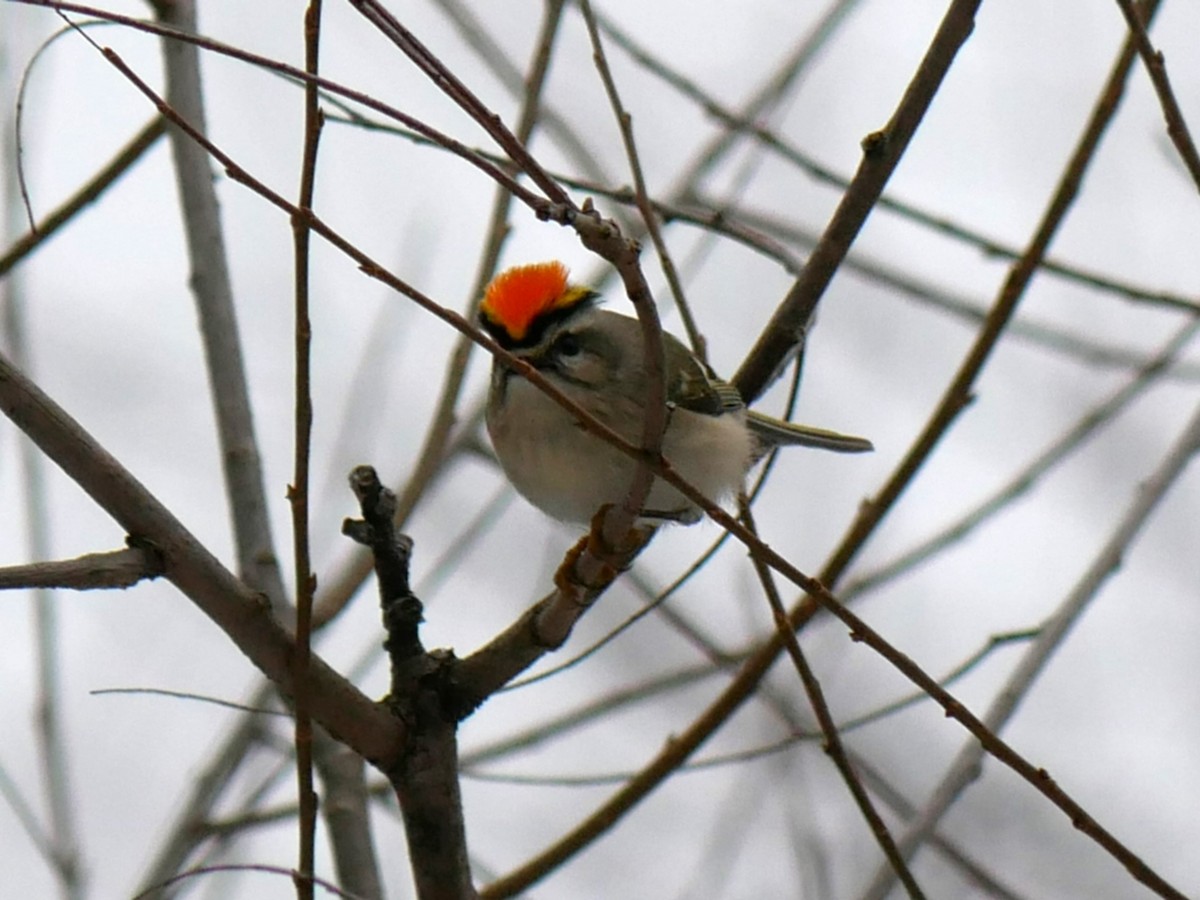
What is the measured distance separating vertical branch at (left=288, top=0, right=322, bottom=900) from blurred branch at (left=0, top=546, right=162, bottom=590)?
0.16 meters

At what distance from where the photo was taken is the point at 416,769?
192cm

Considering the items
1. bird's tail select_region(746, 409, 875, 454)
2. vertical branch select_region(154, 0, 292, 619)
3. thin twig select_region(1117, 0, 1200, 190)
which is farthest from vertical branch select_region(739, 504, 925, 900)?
bird's tail select_region(746, 409, 875, 454)

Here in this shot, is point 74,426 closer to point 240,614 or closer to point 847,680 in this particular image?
point 240,614

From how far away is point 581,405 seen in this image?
8.97 ft

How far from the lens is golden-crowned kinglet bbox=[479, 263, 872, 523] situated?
2736mm

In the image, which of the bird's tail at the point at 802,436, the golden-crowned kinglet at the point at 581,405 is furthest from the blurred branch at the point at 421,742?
the bird's tail at the point at 802,436

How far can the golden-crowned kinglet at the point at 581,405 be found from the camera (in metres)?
2.74

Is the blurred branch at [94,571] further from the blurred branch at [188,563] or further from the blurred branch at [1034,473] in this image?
the blurred branch at [1034,473]

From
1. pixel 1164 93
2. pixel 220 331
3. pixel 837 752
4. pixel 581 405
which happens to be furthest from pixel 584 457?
pixel 1164 93

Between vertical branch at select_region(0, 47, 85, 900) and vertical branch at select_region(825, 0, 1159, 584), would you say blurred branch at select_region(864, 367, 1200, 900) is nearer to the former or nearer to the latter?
vertical branch at select_region(825, 0, 1159, 584)

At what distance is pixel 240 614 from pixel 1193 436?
1464 mm

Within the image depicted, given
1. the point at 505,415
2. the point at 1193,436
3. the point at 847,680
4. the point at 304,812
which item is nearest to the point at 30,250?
the point at 505,415

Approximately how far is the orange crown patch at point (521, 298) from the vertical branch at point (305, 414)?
127 centimetres

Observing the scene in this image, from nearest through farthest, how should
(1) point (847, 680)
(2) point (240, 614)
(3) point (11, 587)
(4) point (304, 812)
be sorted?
1. (3) point (11, 587)
2. (4) point (304, 812)
3. (2) point (240, 614)
4. (1) point (847, 680)
